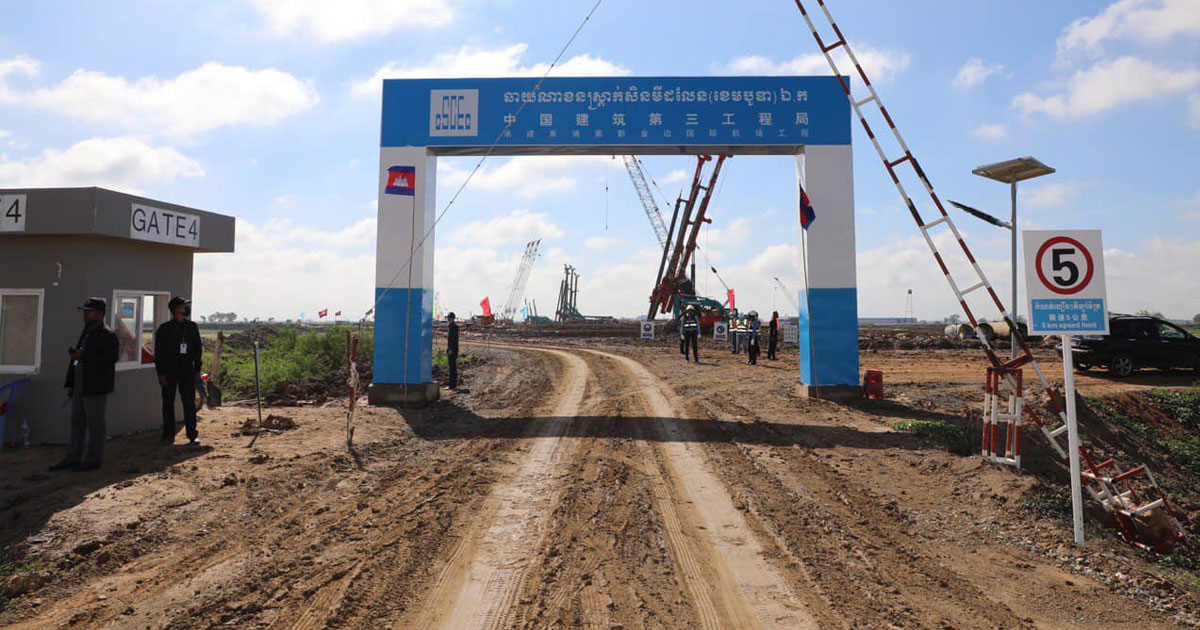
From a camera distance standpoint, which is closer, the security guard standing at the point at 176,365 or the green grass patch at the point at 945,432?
the security guard standing at the point at 176,365

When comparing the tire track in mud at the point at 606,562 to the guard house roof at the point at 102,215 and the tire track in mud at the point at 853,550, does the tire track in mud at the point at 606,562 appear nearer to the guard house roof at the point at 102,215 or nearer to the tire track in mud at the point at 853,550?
the tire track in mud at the point at 853,550

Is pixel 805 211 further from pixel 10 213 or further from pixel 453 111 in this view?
pixel 10 213

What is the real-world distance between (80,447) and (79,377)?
82cm

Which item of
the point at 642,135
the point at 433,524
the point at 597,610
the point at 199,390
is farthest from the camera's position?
the point at 642,135

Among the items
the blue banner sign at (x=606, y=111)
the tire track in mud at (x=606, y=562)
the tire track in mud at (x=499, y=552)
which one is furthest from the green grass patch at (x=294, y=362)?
the tire track in mud at (x=606, y=562)

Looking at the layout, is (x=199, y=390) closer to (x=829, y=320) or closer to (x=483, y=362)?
(x=829, y=320)

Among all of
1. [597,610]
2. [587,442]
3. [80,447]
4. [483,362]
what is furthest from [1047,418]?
[483,362]

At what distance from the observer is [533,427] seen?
11.1 metres

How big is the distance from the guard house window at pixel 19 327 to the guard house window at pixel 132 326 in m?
0.85

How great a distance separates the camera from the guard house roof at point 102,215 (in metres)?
7.96

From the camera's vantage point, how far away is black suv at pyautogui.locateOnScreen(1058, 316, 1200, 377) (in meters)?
16.7

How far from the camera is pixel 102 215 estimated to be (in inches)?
318

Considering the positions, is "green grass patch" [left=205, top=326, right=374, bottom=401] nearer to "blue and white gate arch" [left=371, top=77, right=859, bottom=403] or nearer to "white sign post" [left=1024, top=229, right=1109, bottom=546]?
"blue and white gate arch" [left=371, top=77, right=859, bottom=403]

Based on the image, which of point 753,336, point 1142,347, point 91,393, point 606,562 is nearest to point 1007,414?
point 606,562
